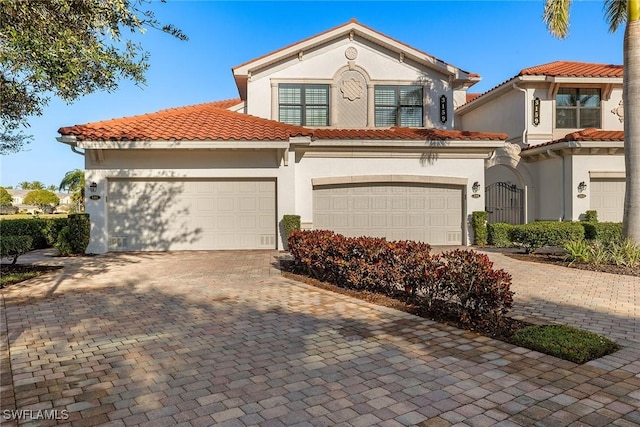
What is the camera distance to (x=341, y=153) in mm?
15008

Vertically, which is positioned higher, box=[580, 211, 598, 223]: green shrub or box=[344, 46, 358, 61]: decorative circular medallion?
box=[344, 46, 358, 61]: decorative circular medallion

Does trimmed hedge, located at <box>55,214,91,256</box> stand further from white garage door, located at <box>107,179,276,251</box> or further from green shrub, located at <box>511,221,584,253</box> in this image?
green shrub, located at <box>511,221,584,253</box>

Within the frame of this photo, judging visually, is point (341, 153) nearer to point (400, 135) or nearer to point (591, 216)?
point (400, 135)

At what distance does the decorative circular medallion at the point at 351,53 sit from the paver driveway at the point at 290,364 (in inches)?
481

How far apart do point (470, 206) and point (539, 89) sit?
7.24 meters

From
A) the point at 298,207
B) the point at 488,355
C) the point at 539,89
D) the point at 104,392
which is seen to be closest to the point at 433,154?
the point at 298,207

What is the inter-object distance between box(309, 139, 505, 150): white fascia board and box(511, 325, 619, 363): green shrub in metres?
10.3

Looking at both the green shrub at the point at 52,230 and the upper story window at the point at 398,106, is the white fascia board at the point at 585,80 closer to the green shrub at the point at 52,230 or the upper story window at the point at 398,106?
the upper story window at the point at 398,106

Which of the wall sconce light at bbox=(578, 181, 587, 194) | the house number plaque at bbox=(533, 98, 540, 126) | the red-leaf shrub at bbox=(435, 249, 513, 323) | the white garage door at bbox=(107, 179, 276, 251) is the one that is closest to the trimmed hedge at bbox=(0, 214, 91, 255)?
the white garage door at bbox=(107, 179, 276, 251)

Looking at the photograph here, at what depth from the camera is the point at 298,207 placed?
14930 mm

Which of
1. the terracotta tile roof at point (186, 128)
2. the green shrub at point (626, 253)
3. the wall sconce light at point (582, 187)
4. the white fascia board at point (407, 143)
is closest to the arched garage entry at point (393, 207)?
the white fascia board at point (407, 143)

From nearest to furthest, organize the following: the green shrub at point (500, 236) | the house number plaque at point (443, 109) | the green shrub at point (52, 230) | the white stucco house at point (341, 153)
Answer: the white stucco house at point (341, 153) < the green shrub at point (500, 236) < the green shrub at point (52, 230) < the house number plaque at point (443, 109)

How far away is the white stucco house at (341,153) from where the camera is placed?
45.4 feet

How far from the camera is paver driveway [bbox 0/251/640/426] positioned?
336 centimetres
